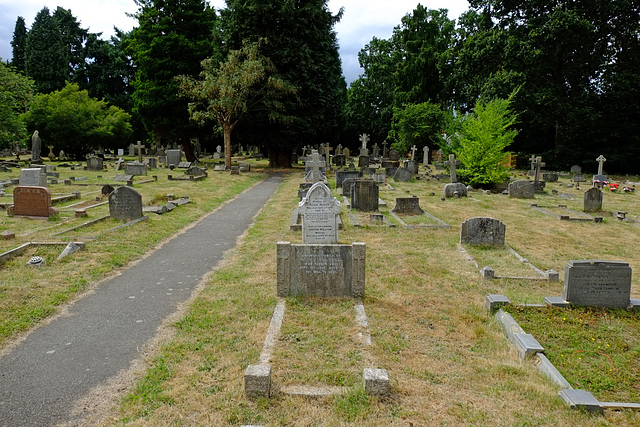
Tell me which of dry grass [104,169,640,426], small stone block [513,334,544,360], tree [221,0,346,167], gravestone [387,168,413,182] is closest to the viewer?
dry grass [104,169,640,426]

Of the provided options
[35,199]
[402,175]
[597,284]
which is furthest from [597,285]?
[402,175]

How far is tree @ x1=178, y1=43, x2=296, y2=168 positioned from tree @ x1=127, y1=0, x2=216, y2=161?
3038 millimetres

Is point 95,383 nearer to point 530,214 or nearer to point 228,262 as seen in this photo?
point 228,262

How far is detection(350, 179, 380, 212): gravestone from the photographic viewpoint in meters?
15.4

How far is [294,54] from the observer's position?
29.7 m

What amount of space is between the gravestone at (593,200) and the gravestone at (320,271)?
1343 centimetres

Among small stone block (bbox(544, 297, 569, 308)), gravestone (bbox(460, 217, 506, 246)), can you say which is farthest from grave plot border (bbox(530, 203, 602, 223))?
small stone block (bbox(544, 297, 569, 308))

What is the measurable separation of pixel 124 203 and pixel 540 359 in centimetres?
1137

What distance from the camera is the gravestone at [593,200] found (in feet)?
53.5

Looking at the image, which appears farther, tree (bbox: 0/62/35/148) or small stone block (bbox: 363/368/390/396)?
tree (bbox: 0/62/35/148)

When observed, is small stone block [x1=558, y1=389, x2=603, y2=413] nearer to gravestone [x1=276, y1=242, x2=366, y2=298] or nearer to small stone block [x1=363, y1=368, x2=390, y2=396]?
small stone block [x1=363, y1=368, x2=390, y2=396]

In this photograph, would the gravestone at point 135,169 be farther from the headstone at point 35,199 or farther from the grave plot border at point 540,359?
the grave plot border at point 540,359

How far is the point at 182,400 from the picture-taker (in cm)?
432

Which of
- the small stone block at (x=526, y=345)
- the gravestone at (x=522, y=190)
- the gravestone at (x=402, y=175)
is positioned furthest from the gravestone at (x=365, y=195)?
the gravestone at (x=402, y=175)
